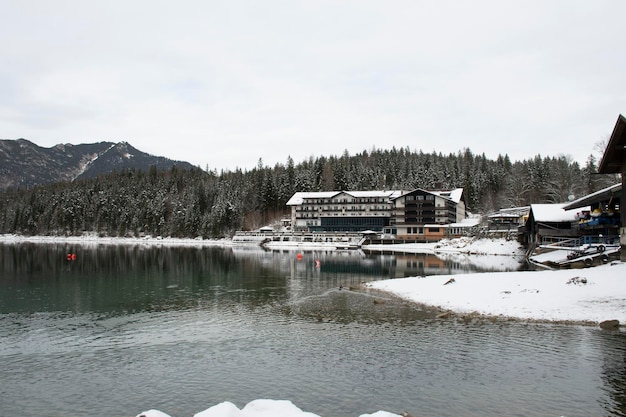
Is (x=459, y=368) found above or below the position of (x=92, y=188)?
below

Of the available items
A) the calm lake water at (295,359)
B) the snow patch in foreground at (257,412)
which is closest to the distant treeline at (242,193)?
the calm lake water at (295,359)

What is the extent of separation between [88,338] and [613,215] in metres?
56.7

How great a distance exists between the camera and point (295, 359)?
845 inches

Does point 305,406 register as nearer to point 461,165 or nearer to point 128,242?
point 128,242

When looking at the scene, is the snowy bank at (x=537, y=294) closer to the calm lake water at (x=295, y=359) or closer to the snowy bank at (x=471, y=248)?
the calm lake water at (x=295, y=359)

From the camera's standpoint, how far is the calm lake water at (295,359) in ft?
53.6

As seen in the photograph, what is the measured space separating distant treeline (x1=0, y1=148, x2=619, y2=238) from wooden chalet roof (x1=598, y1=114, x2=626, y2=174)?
105 meters

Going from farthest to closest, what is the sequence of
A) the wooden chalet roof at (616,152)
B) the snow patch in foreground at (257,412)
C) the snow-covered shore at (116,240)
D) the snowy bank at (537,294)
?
the snow-covered shore at (116,240) → the wooden chalet roof at (616,152) → the snowy bank at (537,294) → the snow patch in foreground at (257,412)

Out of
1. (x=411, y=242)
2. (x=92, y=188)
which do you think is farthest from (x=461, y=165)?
(x=92, y=188)

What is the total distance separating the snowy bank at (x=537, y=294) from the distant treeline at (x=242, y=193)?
372 ft

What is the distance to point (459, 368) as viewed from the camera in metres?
19.8

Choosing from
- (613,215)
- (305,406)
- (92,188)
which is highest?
(92,188)

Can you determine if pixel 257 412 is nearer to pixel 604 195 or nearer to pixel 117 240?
pixel 604 195

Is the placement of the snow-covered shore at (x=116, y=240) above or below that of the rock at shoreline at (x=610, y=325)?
above
